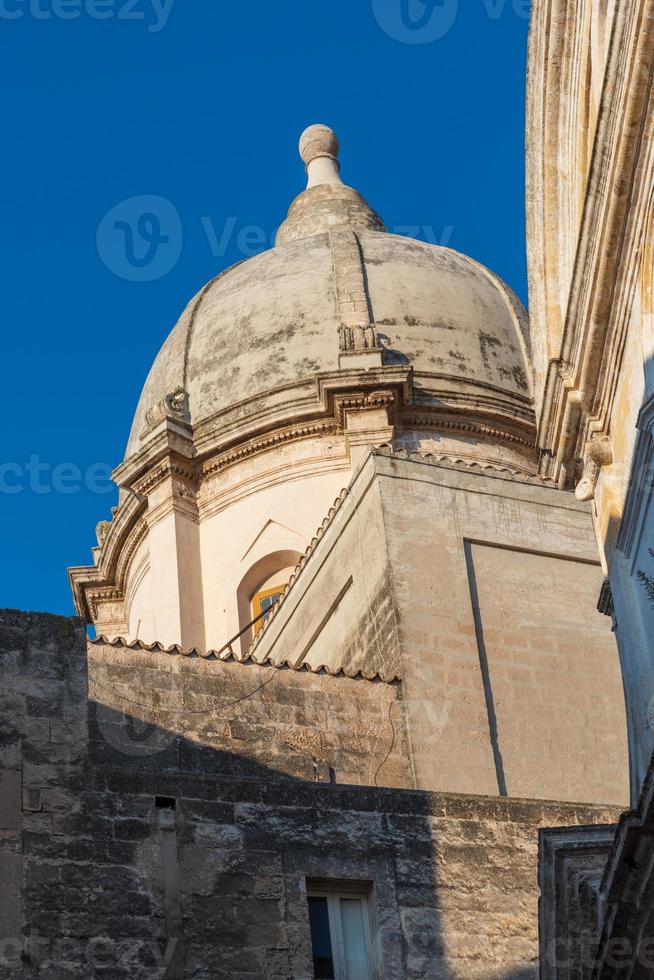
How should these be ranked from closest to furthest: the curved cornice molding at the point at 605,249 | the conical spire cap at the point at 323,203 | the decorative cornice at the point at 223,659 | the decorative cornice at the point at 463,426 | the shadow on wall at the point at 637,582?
the curved cornice molding at the point at 605,249 < the shadow on wall at the point at 637,582 < the decorative cornice at the point at 223,659 < the decorative cornice at the point at 463,426 < the conical spire cap at the point at 323,203

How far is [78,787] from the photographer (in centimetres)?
1377

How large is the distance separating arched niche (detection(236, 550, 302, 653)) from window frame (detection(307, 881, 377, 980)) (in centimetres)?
1429

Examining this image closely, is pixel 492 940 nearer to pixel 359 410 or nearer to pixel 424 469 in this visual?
pixel 424 469

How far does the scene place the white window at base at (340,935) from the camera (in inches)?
546

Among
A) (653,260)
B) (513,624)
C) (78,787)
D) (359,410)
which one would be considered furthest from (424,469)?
(653,260)

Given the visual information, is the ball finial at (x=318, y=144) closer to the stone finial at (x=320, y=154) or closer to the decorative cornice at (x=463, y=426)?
the stone finial at (x=320, y=154)

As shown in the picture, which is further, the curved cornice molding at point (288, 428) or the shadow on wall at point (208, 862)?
the curved cornice molding at point (288, 428)

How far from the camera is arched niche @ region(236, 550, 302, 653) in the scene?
2889 cm

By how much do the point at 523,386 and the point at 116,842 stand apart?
19070 mm

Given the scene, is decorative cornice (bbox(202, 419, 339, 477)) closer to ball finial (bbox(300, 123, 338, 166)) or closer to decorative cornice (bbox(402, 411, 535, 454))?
decorative cornice (bbox(402, 411, 535, 454))

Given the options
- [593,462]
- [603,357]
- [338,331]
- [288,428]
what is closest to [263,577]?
[288,428]

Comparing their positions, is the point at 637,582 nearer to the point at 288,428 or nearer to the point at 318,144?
the point at 288,428
